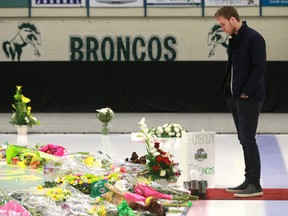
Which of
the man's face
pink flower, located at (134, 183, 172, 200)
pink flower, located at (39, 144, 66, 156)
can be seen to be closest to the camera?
pink flower, located at (134, 183, 172, 200)

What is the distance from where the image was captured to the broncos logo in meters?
23.6

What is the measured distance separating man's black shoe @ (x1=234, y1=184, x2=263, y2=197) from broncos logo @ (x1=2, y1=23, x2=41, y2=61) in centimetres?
1585

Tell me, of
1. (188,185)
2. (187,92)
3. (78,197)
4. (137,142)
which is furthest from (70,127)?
(78,197)

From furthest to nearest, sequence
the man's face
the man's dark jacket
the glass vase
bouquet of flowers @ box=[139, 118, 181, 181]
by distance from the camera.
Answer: the glass vase
bouquet of flowers @ box=[139, 118, 181, 181]
the man's face
the man's dark jacket

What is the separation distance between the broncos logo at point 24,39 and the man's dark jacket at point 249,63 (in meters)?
15.6

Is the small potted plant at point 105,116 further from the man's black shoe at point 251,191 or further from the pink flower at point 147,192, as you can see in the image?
the pink flower at point 147,192

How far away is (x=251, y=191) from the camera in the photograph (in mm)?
8430

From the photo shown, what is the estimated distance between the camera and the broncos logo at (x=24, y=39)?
23.6 metres

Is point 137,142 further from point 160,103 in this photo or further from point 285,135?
point 160,103

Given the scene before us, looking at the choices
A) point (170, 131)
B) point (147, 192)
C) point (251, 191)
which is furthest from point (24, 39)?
point (147, 192)

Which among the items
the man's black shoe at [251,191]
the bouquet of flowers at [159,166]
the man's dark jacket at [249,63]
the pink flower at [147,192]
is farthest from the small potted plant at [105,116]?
the pink flower at [147,192]

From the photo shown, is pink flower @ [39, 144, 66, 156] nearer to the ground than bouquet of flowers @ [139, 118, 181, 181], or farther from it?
farther from it

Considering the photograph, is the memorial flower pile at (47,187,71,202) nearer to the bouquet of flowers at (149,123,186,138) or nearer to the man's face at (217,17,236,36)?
the man's face at (217,17,236,36)

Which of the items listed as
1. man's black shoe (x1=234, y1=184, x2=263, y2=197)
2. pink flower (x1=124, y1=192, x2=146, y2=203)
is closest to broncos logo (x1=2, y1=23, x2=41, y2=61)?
man's black shoe (x1=234, y1=184, x2=263, y2=197)
